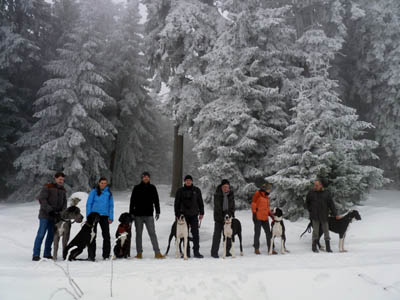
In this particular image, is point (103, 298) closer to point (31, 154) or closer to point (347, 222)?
point (347, 222)

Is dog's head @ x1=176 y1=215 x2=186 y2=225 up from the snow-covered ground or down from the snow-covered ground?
up

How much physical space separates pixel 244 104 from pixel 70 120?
403 inches

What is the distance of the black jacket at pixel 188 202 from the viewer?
756cm

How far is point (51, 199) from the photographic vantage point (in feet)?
23.6

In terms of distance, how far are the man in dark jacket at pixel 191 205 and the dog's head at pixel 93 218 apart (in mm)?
1777

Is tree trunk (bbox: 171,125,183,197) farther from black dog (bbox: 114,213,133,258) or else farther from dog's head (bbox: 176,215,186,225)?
dog's head (bbox: 176,215,186,225)

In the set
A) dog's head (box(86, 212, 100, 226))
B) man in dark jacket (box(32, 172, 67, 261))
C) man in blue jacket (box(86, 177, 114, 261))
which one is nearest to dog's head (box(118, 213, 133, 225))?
man in blue jacket (box(86, 177, 114, 261))

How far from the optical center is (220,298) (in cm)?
441

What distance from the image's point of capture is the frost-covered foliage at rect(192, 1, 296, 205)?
1238cm

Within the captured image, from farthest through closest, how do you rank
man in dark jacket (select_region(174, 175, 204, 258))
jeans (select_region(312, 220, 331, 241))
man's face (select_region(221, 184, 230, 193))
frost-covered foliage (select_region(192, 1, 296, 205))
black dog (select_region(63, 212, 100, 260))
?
1. frost-covered foliage (select_region(192, 1, 296, 205))
2. jeans (select_region(312, 220, 331, 241))
3. man's face (select_region(221, 184, 230, 193))
4. man in dark jacket (select_region(174, 175, 204, 258))
5. black dog (select_region(63, 212, 100, 260))

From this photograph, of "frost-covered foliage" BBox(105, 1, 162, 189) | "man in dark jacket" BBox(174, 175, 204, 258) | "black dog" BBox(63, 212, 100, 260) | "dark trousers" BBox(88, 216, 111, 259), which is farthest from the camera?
"frost-covered foliage" BBox(105, 1, 162, 189)

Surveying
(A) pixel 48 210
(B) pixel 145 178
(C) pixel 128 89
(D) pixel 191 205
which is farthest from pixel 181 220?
(C) pixel 128 89

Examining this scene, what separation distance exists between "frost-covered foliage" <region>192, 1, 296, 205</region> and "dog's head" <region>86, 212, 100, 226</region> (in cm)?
572

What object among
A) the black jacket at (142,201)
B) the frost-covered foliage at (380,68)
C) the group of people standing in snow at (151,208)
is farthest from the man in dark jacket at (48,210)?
the frost-covered foliage at (380,68)
